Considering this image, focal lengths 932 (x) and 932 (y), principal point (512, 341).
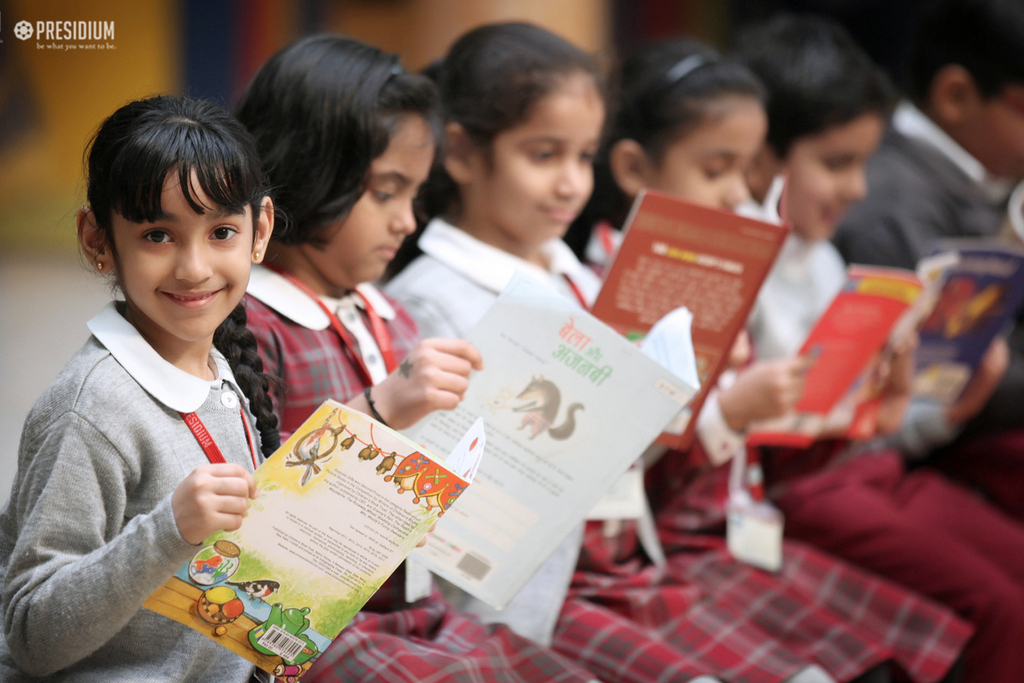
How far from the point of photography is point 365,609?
1128 millimetres

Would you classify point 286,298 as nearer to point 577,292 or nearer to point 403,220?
point 403,220

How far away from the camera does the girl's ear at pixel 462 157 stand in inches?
56.1

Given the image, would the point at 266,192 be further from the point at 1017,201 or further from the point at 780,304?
the point at 1017,201

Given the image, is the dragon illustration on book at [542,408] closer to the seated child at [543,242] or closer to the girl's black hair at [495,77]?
the seated child at [543,242]

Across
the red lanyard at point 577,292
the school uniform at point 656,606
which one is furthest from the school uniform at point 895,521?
the red lanyard at point 577,292

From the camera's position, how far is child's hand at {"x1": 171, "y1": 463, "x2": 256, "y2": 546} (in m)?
0.71

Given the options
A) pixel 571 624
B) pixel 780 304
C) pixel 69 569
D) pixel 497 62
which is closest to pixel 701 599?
pixel 571 624

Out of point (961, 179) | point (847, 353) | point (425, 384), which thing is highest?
point (425, 384)

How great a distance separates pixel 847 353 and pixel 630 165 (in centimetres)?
51

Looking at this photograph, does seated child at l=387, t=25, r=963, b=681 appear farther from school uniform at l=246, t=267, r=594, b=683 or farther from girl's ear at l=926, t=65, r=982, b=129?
girl's ear at l=926, t=65, r=982, b=129

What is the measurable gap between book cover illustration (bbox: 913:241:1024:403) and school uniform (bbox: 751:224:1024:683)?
0.20 metres

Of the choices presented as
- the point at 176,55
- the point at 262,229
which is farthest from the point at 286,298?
the point at 176,55

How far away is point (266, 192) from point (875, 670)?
115cm

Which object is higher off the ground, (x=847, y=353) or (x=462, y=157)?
(x=462, y=157)
